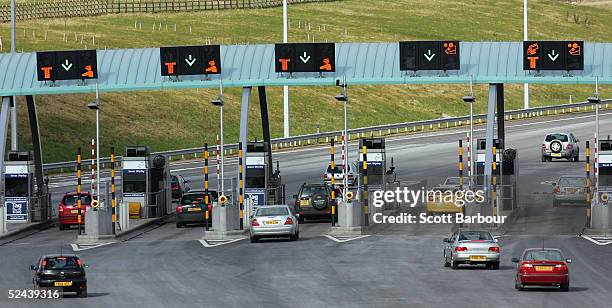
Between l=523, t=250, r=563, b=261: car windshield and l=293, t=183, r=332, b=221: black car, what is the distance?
21744 mm

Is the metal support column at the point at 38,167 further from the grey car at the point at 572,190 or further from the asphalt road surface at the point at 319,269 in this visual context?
the grey car at the point at 572,190

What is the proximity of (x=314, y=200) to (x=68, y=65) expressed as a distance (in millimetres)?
11198

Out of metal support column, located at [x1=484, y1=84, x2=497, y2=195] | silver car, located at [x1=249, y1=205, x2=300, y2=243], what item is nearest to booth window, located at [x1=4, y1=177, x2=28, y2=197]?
silver car, located at [x1=249, y1=205, x2=300, y2=243]

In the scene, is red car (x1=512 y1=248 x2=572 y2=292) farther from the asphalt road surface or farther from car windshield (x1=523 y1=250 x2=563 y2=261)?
the asphalt road surface

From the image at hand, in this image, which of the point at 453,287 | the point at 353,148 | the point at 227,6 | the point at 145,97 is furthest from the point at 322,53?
the point at 227,6

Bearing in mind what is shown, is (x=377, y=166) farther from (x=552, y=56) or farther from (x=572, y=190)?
(x=552, y=56)

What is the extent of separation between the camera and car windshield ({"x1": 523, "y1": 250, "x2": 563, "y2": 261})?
37.4 metres

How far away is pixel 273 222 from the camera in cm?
5134

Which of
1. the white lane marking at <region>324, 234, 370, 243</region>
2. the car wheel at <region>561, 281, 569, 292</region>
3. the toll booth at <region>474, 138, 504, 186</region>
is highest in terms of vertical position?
the toll booth at <region>474, 138, 504, 186</region>

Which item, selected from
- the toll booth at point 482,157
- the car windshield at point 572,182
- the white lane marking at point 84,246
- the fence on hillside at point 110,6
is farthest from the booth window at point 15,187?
the fence on hillside at point 110,6

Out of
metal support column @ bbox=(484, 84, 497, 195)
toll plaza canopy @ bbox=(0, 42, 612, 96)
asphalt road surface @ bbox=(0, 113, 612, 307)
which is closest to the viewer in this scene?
asphalt road surface @ bbox=(0, 113, 612, 307)

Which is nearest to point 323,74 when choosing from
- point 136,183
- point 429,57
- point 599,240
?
point 429,57

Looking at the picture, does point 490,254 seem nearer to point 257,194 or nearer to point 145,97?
point 257,194

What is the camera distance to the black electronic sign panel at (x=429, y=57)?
192 feet
